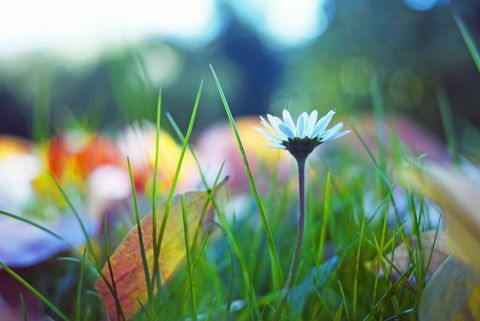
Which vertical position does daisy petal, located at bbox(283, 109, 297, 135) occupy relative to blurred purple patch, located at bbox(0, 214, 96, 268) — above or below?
above

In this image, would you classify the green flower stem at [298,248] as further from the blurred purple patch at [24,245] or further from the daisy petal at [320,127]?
the blurred purple patch at [24,245]

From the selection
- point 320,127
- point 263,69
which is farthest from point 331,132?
point 263,69

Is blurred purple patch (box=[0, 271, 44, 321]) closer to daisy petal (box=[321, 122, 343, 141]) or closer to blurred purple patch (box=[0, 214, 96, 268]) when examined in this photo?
blurred purple patch (box=[0, 214, 96, 268])

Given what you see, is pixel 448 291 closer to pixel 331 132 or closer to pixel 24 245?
pixel 331 132

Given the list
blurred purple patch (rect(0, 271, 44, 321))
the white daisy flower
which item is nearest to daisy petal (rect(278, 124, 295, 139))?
the white daisy flower

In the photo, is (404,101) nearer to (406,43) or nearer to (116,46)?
(406,43)

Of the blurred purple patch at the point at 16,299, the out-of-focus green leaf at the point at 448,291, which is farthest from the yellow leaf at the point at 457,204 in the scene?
the blurred purple patch at the point at 16,299
